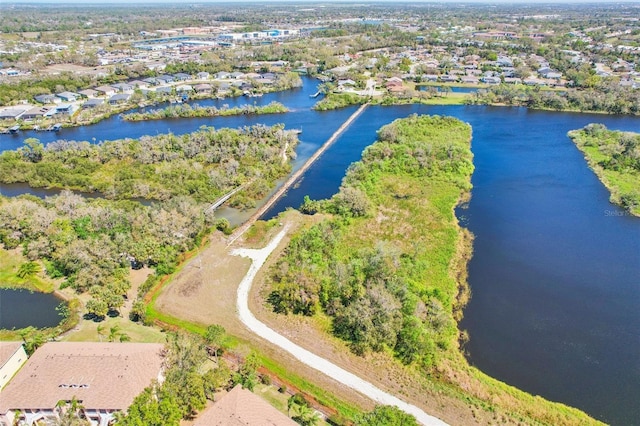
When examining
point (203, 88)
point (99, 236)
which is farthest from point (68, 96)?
point (99, 236)

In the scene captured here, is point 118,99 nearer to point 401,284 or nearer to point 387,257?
point 387,257

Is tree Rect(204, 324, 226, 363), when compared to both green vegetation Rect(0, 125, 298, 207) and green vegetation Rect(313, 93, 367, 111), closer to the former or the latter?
green vegetation Rect(0, 125, 298, 207)

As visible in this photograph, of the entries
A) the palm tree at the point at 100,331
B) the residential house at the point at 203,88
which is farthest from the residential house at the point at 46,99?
the palm tree at the point at 100,331

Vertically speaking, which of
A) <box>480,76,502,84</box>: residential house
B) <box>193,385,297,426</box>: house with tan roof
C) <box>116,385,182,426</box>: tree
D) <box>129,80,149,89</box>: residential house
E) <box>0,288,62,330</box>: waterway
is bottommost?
<box>0,288,62,330</box>: waterway

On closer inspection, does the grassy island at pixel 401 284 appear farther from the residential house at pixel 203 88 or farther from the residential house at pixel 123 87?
the residential house at pixel 123 87

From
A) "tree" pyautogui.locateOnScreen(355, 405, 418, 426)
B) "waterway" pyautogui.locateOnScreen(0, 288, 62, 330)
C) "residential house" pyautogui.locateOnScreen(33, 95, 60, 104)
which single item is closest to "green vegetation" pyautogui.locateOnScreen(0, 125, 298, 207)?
"waterway" pyautogui.locateOnScreen(0, 288, 62, 330)

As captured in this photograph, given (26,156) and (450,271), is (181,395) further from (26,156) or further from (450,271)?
(26,156)
